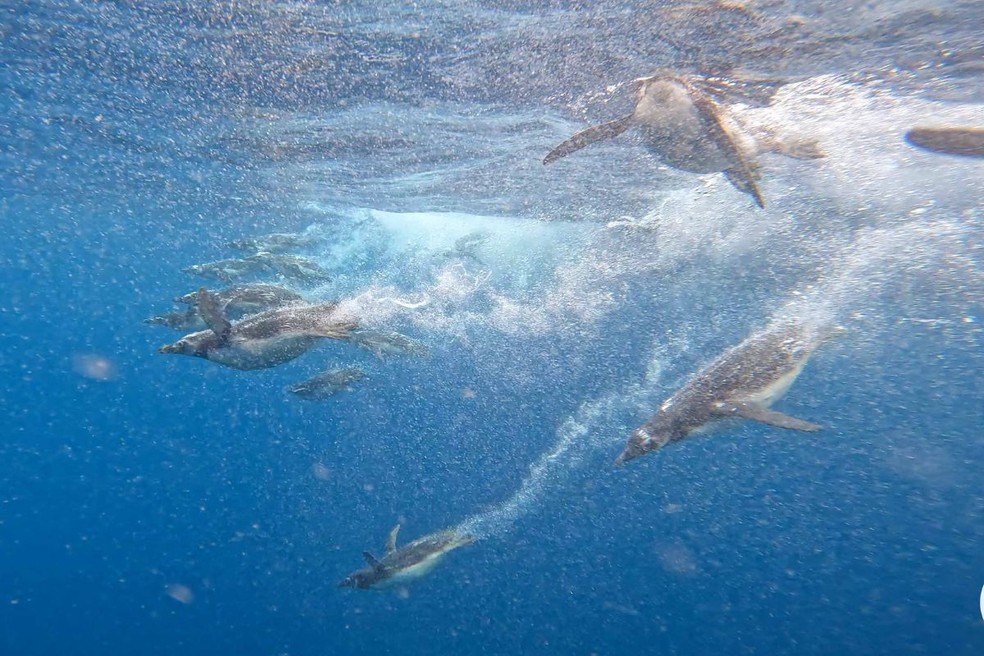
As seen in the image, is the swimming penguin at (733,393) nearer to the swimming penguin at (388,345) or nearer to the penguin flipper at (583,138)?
the penguin flipper at (583,138)

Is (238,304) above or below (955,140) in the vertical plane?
below

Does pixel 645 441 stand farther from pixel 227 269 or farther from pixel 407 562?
pixel 227 269

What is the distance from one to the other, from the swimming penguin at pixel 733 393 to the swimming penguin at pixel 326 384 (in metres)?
6.56

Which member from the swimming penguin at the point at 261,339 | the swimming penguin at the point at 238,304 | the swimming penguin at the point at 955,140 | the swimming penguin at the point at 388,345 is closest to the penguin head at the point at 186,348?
the swimming penguin at the point at 261,339

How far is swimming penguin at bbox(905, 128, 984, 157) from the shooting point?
7.46 m

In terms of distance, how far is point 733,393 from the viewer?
6.47 metres

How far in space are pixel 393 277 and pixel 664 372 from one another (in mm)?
23359

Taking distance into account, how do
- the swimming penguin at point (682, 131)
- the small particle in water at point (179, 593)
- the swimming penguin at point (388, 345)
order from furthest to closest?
1. the small particle in water at point (179, 593)
2. the swimming penguin at point (388, 345)
3. the swimming penguin at point (682, 131)

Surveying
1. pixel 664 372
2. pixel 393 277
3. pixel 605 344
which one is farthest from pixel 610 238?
pixel 393 277

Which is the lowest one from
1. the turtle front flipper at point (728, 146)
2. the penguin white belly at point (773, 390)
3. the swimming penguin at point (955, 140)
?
the penguin white belly at point (773, 390)

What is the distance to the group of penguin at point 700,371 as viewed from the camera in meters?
6.35

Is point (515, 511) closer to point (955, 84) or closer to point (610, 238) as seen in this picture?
point (610, 238)

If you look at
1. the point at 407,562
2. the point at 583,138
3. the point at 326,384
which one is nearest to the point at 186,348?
the point at 326,384

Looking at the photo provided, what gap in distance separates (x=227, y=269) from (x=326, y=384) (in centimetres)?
436
